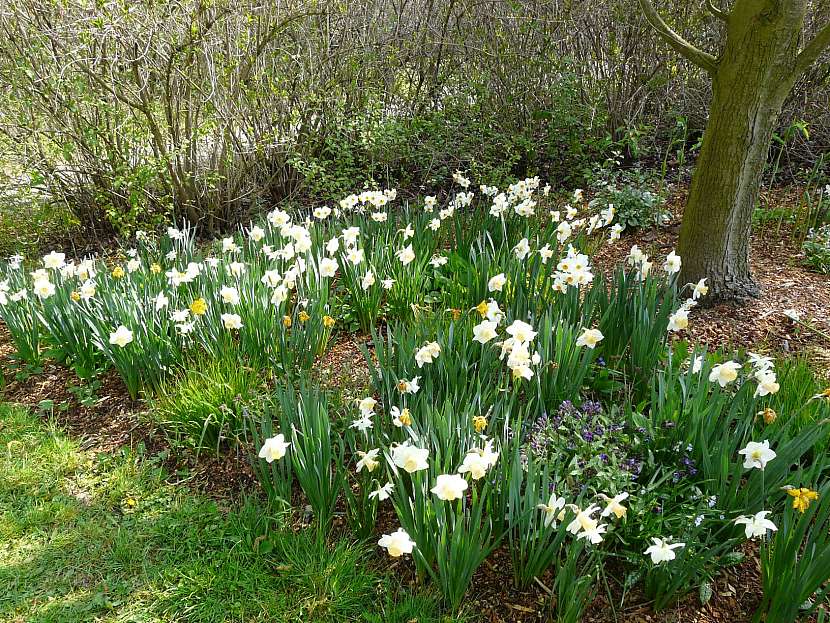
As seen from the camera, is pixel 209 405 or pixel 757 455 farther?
pixel 209 405

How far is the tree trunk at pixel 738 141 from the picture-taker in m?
2.90

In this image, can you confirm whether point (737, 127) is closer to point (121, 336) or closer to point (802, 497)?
point (802, 497)

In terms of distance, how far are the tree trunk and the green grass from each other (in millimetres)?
2469

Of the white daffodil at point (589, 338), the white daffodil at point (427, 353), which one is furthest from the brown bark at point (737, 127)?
the white daffodil at point (427, 353)

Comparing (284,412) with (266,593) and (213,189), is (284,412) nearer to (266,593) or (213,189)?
(266,593)

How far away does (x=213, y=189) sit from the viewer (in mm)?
5336

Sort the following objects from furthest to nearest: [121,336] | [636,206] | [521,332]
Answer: [636,206]
[121,336]
[521,332]

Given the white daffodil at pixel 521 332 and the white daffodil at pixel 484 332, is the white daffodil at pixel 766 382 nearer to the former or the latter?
the white daffodil at pixel 521 332

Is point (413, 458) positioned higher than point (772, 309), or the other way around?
point (413, 458)

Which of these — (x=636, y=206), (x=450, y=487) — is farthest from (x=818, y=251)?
(x=450, y=487)

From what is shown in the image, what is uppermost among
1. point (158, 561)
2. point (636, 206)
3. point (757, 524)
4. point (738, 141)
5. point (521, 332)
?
point (738, 141)

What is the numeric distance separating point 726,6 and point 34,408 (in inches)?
239

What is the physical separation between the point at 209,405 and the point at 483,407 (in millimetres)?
1188

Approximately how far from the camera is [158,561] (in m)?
2.20
